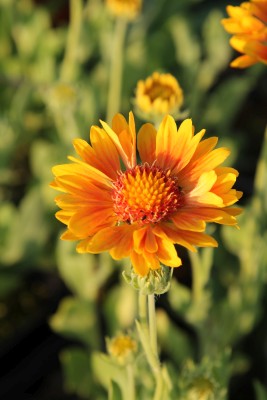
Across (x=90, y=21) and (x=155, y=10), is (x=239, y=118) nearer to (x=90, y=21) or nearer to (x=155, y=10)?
(x=155, y=10)

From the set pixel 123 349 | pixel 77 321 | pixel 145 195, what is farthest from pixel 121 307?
pixel 145 195

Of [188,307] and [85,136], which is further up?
[85,136]

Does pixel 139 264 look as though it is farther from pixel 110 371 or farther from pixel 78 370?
pixel 78 370

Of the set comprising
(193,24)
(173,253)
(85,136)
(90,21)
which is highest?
(90,21)

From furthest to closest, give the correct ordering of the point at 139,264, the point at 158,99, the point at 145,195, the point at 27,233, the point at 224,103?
the point at 224,103 → the point at 27,233 → the point at 158,99 → the point at 145,195 → the point at 139,264

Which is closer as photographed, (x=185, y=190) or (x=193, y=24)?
(x=185, y=190)

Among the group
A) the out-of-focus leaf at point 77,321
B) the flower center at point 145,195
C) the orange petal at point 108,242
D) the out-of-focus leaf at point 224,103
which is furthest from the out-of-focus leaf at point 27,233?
the orange petal at point 108,242

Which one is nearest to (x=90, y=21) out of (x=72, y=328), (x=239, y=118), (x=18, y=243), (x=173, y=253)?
(x=239, y=118)
